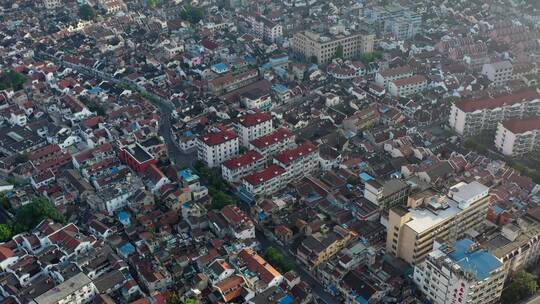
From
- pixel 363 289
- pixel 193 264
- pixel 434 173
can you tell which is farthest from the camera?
pixel 434 173

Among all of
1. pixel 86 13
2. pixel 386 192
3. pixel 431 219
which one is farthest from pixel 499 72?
pixel 86 13

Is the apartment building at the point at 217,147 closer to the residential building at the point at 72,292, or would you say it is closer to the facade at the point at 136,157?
the facade at the point at 136,157

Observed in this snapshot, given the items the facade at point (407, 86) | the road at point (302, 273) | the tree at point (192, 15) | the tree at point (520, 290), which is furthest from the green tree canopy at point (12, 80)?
the tree at point (520, 290)

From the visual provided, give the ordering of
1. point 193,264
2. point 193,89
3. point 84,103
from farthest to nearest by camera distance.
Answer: point 193,89
point 84,103
point 193,264

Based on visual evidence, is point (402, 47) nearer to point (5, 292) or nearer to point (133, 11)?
point (133, 11)

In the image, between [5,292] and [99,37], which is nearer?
[5,292]

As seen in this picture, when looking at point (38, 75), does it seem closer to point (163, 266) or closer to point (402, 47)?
point (163, 266)

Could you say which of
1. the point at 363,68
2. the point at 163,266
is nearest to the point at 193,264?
the point at 163,266

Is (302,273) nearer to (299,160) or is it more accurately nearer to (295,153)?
(299,160)
